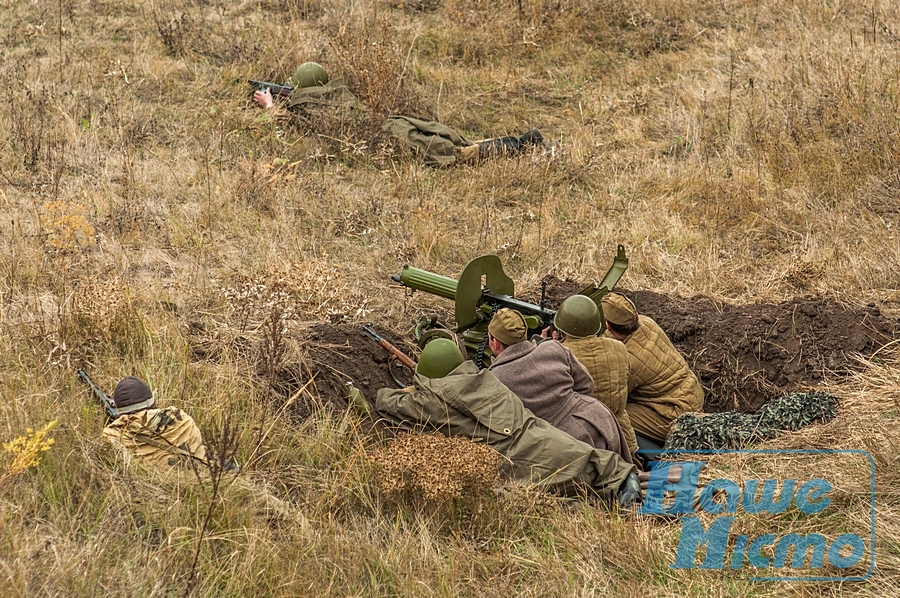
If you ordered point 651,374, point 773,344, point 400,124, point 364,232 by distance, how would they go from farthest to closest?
point 400,124
point 364,232
point 773,344
point 651,374

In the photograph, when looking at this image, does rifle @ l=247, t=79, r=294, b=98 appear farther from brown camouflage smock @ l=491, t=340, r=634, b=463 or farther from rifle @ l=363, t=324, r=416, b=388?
brown camouflage smock @ l=491, t=340, r=634, b=463

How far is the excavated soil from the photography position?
20.4 feet

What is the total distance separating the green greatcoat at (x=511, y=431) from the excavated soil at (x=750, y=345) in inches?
38.6

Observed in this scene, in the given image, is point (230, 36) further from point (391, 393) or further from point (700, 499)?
point (700, 499)

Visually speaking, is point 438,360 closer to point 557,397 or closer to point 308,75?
point 557,397

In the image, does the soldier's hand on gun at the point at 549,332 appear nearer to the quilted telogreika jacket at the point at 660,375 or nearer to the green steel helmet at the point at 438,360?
the quilted telogreika jacket at the point at 660,375

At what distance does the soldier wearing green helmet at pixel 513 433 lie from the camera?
4848 mm

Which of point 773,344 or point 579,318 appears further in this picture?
point 773,344

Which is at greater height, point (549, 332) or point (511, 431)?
point (511, 431)

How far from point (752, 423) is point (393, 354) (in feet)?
7.39

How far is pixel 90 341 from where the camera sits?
554 cm

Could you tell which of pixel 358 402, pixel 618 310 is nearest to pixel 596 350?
pixel 618 310

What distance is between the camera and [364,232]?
8062 mm

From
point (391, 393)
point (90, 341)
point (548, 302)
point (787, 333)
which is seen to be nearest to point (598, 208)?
point (548, 302)
